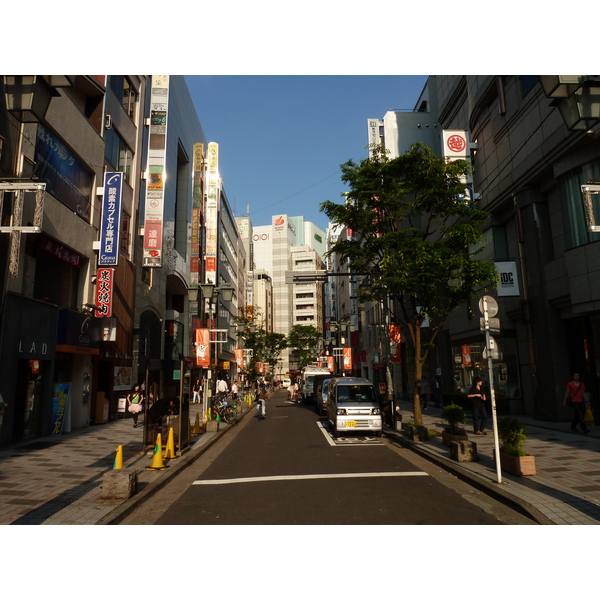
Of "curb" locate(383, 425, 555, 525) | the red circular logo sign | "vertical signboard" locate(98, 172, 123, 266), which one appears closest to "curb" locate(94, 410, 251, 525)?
"curb" locate(383, 425, 555, 525)

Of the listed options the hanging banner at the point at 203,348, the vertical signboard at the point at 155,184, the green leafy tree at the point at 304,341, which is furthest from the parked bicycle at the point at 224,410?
the green leafy tree at the point at 304,341

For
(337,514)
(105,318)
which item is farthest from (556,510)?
(105,318)

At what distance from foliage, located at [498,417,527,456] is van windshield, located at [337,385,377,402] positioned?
779 cm

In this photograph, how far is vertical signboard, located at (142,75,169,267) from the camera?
89.6ft

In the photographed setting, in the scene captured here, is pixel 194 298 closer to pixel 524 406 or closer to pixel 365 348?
pixel 524 406

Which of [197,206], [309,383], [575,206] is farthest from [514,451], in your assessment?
[197,206]

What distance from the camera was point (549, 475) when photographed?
956 centimetres

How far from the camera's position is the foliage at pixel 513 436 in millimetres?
9797

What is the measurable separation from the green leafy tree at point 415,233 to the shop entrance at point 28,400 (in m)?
11.5

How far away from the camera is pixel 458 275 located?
51.5 feet

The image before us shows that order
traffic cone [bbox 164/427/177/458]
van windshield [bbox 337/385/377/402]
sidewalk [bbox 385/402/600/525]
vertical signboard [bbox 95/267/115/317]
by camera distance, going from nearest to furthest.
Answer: sidewalk [bbox 385/402/600/525], traffic cone [bbox 164/427/177/458], van windshield [bbox 337/385/377/402], vertical signboard [bbox 95/267/115/317]

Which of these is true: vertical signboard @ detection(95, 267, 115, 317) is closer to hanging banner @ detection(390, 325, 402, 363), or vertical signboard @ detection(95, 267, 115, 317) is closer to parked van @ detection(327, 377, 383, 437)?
parked van @ detection(327, 377, 383, 437)

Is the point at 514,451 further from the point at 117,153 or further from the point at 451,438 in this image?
the point at 117,153

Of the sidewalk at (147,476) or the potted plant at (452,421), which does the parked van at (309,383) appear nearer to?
the sidewalk at (147,476)
